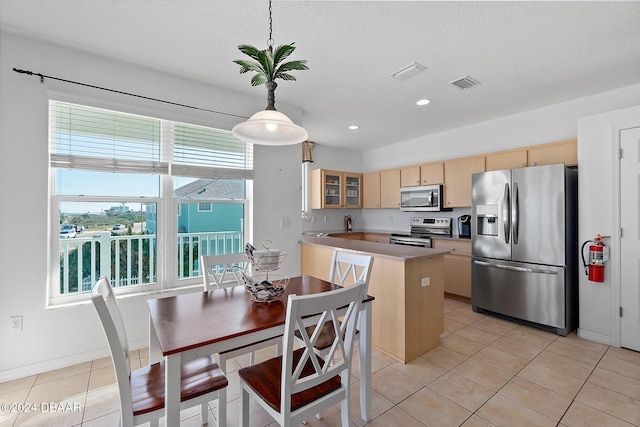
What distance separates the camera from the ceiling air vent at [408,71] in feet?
8.58

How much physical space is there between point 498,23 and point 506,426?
269 centimetres

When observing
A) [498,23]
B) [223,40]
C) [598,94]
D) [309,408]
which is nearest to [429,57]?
[498,23]

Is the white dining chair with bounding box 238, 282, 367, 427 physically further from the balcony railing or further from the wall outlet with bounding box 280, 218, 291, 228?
the wall outlet with bounding box 280, 218, 291, 228

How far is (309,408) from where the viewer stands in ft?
4.27

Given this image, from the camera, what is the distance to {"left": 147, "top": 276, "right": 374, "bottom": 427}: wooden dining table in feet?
3.87

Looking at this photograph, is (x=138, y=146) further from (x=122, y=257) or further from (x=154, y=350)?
(x=154, y=350)

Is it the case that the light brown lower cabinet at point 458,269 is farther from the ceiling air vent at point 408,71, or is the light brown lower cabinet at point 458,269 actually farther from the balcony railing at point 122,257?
the balcony railing at point 122,257

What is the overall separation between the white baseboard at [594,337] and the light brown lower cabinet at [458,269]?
3.92 ft

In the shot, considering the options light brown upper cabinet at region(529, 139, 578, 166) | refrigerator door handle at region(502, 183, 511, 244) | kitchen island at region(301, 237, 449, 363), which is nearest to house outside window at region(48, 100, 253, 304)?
kitchen island at region(301, 237, 449, 363)

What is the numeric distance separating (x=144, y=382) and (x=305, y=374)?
2.64 feet

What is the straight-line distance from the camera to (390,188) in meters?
5.41

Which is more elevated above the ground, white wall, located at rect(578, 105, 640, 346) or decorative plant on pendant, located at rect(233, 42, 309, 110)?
decorative plant on pendant, located at rect(233, 42, 309, 110)

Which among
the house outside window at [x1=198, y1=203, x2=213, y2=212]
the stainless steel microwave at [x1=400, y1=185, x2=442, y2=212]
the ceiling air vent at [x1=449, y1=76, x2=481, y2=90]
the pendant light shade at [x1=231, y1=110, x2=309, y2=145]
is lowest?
the house outside window at [x1=198, y1=203, x2=213, y2=212]

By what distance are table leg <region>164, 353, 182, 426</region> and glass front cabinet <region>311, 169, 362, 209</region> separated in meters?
4.31
